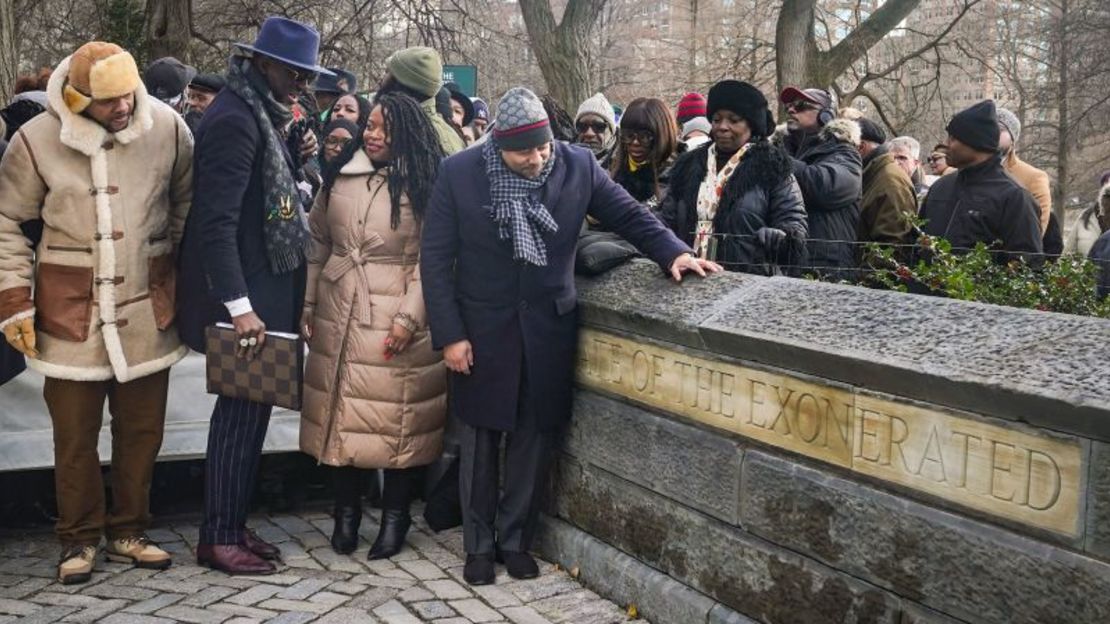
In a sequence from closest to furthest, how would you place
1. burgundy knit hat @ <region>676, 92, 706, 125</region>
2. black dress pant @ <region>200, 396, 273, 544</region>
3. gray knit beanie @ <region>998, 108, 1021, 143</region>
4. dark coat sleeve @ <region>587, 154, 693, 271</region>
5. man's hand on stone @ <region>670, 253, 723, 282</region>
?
man's hand on stone @ <region>670, 253, 723, 282</region> < dark coat sleeve @ <region>587, 154, 693, 271</region> < black dress pant @ <region>200, 396, 273, 544</region> < gray knit beanie @ <region>998, 108, 1021, 143</region> < burgundy knit hat @ <region>676, 92, 706, 125</region>

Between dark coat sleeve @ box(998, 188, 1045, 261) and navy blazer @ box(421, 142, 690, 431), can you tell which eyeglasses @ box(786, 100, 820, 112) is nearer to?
dark coat sleeve @ box(998, 188, 1045, 261)

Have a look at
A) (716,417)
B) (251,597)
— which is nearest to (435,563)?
(251,597)

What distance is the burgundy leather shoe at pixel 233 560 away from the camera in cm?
516

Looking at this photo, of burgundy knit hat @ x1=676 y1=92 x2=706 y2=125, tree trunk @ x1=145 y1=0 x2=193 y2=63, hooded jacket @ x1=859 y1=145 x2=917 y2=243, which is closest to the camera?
hooded jacket @ x1=859 y1=145 x2=917 y2=243

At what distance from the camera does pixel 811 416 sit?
3830mm

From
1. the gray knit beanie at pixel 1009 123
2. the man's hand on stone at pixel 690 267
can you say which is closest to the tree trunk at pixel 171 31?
the gray knit beanie at pixel 1009 123

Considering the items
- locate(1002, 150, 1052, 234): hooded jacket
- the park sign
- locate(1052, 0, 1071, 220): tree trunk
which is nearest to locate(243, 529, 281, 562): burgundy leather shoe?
locate(1002, 150, 1052, 234): hooded jacket

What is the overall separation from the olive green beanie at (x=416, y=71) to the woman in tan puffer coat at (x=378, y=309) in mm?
233

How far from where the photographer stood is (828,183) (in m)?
5.96

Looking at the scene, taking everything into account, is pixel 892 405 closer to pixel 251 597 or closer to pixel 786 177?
pixel 786 177

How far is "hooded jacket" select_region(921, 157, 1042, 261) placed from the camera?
19.0 feet

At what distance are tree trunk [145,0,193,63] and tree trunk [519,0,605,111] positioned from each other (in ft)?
12.9

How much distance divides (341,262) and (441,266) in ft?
1.84

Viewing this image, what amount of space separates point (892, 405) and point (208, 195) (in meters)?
2.66
